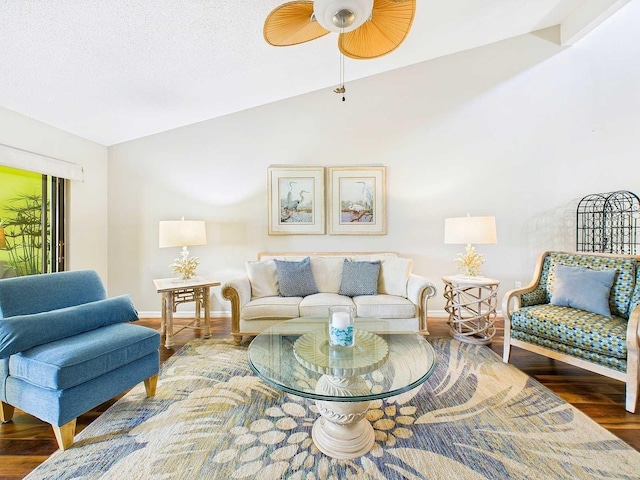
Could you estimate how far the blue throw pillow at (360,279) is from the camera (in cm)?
310

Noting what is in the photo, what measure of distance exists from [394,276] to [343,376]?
192cm

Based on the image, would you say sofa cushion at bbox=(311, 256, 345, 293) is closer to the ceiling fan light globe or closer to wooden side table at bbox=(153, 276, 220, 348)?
wooden side table at bbox=(153, 276, 220, 348)

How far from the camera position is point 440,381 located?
2.18m

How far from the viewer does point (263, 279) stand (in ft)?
10.3

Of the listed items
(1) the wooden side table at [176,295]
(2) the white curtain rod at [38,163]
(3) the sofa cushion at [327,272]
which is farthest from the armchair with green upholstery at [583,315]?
(2) the white curtain rod at [38,163]

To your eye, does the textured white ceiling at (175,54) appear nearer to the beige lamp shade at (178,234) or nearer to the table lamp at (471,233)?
the beige lamp shade at (178,234)

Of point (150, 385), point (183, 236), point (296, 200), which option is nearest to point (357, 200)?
point (296, 200)

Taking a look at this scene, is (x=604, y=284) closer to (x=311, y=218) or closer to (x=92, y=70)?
(x=311, y=218)

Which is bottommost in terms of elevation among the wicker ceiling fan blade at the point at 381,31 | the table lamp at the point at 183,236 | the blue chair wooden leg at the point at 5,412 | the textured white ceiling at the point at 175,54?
the blue chair wooden leg at the point at 5,412

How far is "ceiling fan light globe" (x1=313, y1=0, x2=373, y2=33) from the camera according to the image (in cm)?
137

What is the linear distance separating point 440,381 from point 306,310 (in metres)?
1.28

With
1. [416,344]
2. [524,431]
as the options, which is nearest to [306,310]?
[416,344]

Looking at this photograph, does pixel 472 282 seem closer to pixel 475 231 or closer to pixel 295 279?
pixel 475 231

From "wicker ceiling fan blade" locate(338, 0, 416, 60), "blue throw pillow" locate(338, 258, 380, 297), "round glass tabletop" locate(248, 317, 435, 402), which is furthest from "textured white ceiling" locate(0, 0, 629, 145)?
"round glass tabletop" locate(248, 317, 435, 402)
